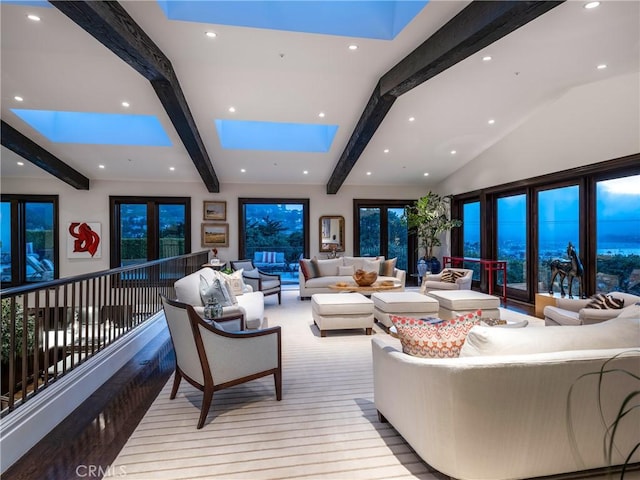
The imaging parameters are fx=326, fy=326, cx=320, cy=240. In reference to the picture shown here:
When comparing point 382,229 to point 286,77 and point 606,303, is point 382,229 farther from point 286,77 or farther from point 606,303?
point 606,303

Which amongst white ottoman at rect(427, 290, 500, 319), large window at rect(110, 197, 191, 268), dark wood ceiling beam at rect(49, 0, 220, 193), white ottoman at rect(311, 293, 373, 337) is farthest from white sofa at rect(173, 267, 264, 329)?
large window at rect(110, 197, 191, 268)

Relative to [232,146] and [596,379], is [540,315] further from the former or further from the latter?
[232,146]

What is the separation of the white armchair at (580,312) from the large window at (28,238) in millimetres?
9331

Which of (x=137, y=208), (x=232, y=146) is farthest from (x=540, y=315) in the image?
(x=137, y=208)

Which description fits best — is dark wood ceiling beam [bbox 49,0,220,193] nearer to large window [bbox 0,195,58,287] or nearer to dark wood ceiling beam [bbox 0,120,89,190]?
dark wood ceiling beam [bbox 0,120,89,190]

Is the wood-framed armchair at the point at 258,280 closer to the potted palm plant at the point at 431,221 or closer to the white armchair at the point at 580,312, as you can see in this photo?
the potted palm plant at the point at 431,221

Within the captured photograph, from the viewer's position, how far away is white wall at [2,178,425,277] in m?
7.39

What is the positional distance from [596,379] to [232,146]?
20.8 feet

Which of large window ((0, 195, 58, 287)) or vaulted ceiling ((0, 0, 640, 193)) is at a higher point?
vaulted ceiling ((0, 0, 640, 193))

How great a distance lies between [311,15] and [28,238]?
26.4ft

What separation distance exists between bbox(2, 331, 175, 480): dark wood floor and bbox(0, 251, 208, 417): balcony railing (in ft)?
1.02

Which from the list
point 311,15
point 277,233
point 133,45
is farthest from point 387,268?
point 133,45

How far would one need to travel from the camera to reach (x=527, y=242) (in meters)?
6.28

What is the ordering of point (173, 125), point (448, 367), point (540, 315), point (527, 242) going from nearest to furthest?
1. point (448, 367)
2. point (540, 315)
3. point (173, 125)
4. point (527, 242)
